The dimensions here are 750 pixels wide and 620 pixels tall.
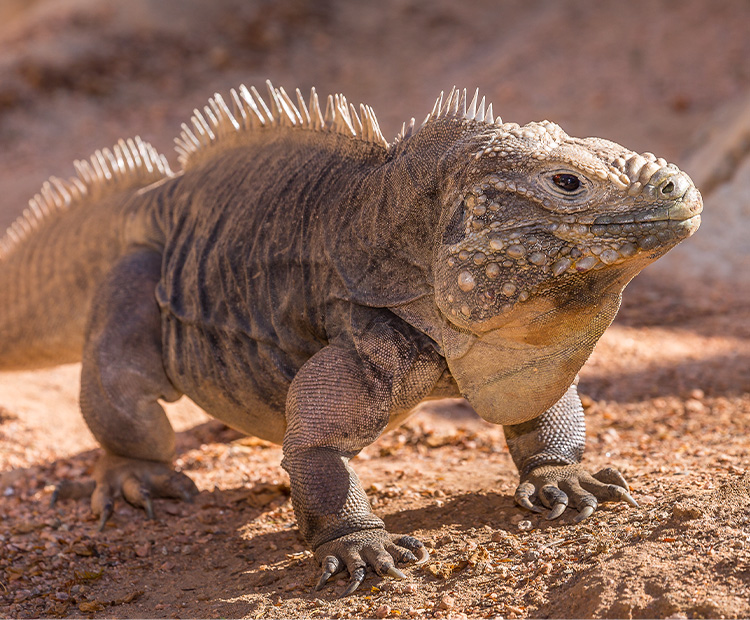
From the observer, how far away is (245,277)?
5.40 m

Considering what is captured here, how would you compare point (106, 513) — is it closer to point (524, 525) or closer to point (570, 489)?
point (524, 525)

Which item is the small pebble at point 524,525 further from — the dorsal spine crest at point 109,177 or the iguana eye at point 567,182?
the dorsal spine crest at point 109,177

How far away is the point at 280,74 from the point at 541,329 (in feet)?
51.5

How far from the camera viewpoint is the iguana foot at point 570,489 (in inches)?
185

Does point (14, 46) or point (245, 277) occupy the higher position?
point (14, 46)

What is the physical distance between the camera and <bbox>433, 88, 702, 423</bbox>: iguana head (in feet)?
12.5

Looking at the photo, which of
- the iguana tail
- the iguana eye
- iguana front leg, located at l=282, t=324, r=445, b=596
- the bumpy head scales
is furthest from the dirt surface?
the iguana eye

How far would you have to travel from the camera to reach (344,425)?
14.7ft

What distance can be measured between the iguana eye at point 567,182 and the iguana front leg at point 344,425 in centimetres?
111

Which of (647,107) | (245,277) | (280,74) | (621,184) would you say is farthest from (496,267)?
(280,74)

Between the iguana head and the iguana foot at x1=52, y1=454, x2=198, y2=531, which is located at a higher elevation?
the iguana head

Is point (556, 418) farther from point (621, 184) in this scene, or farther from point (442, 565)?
point (621, 184)

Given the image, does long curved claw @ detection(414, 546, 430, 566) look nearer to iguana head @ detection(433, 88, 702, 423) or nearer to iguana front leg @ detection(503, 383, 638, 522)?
iguana front leg @ detection(503, 383, 638, 522)

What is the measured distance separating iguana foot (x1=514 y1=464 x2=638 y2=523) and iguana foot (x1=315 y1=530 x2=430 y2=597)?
747 mm
